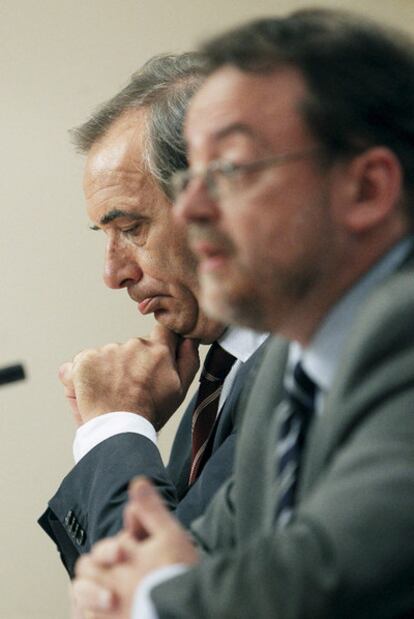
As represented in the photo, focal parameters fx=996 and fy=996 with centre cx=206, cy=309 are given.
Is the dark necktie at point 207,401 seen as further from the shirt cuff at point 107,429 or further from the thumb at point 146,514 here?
the thumb at point 146,514

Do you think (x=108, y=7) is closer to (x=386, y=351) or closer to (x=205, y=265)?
(x=205, y=265)

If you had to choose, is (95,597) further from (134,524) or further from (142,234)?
(142,234)

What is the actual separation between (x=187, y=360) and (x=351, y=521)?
1153mm

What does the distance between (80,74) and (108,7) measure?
0.21 m

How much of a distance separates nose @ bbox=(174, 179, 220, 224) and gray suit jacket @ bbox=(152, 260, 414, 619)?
0.17m

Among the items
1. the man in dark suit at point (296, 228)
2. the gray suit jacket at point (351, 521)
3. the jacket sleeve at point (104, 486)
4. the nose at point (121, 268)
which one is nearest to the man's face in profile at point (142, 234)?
the nose at point (121, 268)

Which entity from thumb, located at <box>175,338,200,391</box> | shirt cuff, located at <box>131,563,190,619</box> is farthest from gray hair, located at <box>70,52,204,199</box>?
shirt cuff, located at <box>131,563,190,619</box>

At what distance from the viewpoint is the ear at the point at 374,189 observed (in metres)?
0.84

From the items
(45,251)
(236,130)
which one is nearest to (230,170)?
(236,130)

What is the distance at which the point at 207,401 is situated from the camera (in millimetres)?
1678

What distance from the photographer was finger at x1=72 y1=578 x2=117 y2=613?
0.80m

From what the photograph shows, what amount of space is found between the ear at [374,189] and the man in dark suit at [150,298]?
712mm

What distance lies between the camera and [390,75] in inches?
33.5

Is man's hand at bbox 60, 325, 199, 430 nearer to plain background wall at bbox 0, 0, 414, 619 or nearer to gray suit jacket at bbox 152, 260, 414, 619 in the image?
gray suit jacket at bbox 152, 260, 414, 619
